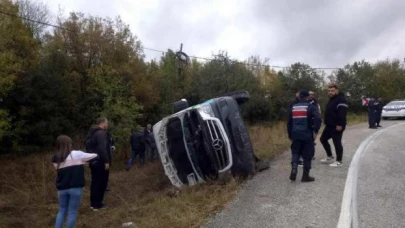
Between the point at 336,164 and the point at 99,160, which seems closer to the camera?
the point at 99,160

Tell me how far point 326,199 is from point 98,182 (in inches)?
156

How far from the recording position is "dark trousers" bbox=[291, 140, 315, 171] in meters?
6.66

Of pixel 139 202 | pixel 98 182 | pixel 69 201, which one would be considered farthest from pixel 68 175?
pixel 139 202

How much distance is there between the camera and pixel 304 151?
6.71 meters

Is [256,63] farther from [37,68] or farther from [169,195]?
[169,195]

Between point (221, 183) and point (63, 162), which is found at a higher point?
point (63, 162)

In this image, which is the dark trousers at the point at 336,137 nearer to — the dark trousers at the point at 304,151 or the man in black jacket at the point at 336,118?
the man in black jacket at the point at 336,118

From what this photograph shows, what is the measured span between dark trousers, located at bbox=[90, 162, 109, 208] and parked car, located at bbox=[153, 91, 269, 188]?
44.5 inches

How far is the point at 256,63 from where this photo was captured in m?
39.8

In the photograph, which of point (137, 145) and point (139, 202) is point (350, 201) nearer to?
point (139, 202)

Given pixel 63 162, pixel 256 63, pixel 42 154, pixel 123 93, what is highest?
pixel 256 63

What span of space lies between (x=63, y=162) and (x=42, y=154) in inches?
564

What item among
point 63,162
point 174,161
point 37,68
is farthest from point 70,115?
point 63,162

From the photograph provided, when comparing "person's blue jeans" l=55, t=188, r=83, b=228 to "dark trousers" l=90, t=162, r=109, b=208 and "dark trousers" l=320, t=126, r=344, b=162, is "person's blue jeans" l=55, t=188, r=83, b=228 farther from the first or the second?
"dark trousers" l=320, t=126, r=344, b=162
